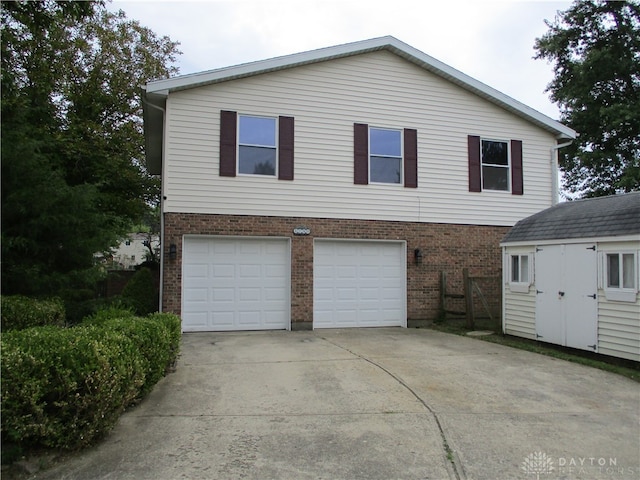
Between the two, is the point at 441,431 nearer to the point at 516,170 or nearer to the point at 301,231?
the point at 301,231

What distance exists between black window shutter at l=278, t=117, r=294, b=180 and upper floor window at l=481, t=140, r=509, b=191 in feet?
17.1

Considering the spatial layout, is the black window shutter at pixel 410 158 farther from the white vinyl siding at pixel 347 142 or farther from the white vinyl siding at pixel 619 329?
the white vinyl siding at pixel 619 329

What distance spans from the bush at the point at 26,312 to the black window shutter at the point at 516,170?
35.9 ft

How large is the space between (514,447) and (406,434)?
0.94 meters

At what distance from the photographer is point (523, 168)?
41.0ft

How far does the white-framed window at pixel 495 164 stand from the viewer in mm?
12305

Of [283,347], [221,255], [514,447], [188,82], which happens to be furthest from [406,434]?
[188,82]

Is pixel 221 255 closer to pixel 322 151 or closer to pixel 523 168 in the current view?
pixel 322 151

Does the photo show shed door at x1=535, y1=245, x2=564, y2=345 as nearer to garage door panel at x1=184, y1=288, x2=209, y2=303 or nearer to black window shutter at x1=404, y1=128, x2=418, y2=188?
black window shutter at x1=404, y1=128, x2=418, y2=188

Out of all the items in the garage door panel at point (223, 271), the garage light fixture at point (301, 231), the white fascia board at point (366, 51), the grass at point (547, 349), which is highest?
the white fascia board at point (366, 51)

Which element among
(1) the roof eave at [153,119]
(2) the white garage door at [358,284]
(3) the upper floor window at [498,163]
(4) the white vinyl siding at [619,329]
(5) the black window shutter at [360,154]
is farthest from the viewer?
(3) the upper floor window at [498,163]

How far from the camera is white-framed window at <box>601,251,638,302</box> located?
7125 mm

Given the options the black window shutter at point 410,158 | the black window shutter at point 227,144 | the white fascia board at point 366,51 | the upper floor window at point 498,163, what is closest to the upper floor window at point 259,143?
the black window shutter at point 227,144

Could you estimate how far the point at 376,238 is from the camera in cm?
1138
